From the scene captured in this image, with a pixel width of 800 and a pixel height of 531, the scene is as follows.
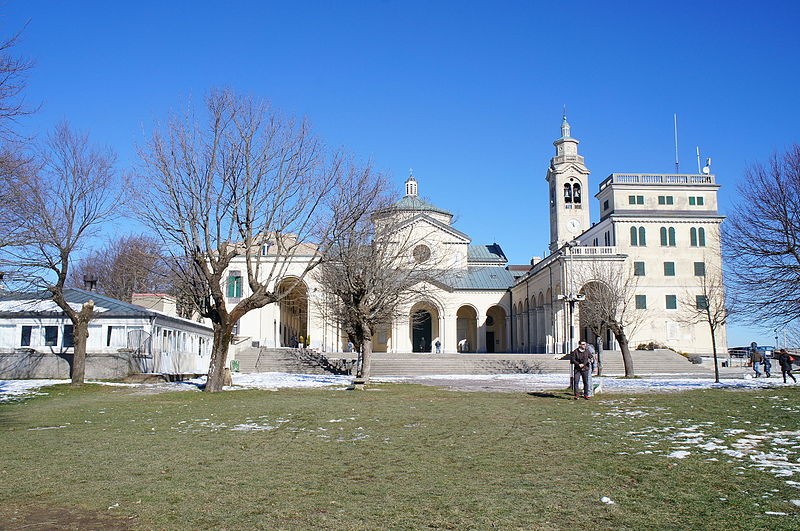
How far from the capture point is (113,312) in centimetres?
3089

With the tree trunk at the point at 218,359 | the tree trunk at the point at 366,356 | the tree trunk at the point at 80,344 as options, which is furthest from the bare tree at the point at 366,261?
the tree trunk at the point at 80,344

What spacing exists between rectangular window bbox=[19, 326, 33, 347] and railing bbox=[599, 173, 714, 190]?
45.4m

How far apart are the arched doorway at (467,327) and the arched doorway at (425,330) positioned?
329 centimetres

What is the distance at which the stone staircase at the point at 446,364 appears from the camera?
41344 mm

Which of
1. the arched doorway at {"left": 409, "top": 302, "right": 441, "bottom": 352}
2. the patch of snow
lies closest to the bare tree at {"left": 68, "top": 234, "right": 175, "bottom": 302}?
the arched doorway at {"left": 409, "top": 302, "right": 441, "bottom": 352}

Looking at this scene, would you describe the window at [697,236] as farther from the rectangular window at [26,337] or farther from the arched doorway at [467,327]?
the rectangular window at [26,337]

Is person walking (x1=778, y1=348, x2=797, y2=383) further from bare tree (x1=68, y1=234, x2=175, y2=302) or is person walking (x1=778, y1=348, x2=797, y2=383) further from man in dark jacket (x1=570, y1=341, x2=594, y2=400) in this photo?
bare tree (x1=68, y1=234, x2=175, y2=302)

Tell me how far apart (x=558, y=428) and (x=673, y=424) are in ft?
7.21

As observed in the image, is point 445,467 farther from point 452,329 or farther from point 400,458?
point 452,329

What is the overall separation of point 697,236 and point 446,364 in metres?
27.6

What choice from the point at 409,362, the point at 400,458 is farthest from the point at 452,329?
the point at 400,458

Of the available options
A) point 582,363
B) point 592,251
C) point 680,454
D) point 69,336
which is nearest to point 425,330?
point 592,251

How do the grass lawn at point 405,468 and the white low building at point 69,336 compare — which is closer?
the grass lawn at point 405,468

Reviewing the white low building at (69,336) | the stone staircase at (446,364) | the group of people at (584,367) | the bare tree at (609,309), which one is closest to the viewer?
the group of people at (584,367)
